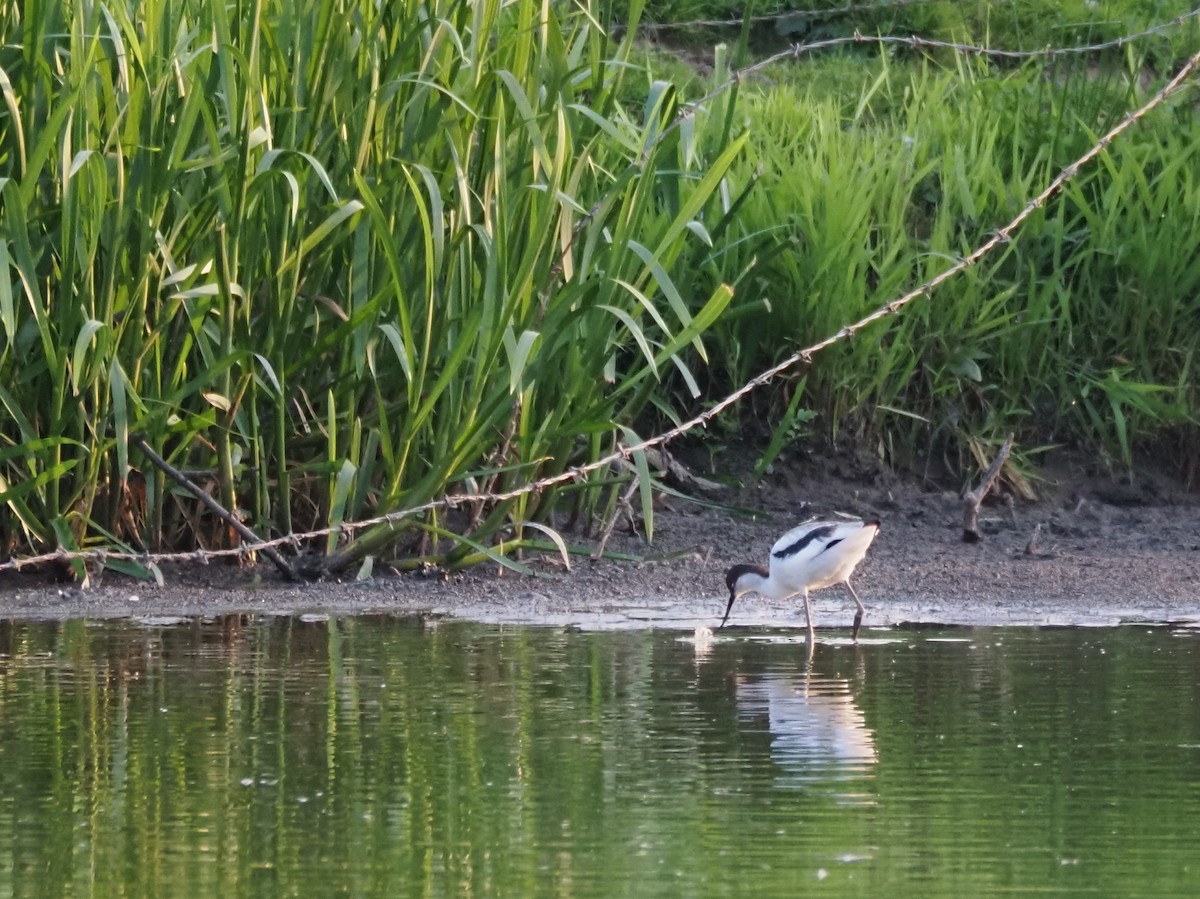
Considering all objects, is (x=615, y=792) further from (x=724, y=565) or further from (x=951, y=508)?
(x=951, y=508)

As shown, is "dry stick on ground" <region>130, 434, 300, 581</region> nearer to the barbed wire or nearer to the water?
the barbed wire

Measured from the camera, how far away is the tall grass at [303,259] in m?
5.83

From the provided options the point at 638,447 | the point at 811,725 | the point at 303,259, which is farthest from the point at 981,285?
the point at 811,725

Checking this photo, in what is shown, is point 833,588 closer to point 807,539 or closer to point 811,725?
point 807,539

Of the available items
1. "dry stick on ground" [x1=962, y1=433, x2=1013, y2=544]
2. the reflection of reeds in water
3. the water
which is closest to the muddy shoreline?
"dry stick on ground" [x1=962, y1=433, x2=1013, y2=544]

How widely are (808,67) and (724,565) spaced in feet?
13.8

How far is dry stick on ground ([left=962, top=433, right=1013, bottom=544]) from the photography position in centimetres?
716

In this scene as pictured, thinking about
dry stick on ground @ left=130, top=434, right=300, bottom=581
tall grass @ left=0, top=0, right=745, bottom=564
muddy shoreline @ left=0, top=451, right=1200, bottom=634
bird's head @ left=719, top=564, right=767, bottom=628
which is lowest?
muddy shoreline @ left=0, top=451, right=1200, bottom=634

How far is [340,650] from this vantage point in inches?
208

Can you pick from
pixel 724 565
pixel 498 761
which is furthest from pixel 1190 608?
pixel 498 761

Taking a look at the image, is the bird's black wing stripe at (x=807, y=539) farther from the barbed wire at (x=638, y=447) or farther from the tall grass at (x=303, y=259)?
the tall grass at (x=303, y=259)

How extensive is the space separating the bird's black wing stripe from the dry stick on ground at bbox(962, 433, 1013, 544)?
4.14ft

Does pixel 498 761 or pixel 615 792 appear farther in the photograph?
pixel 498 761

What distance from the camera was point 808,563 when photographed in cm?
596
